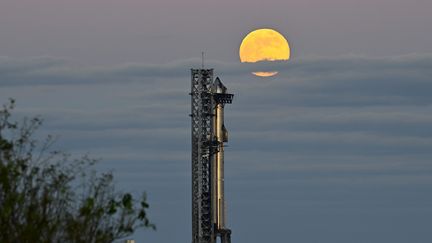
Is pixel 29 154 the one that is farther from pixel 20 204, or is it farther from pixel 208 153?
pixel 208 153

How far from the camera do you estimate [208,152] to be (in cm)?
15862

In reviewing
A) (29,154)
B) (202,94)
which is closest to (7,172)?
(29,154)

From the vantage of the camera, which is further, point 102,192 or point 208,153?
point 208,153

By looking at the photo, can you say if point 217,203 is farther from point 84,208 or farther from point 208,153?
point 84,208

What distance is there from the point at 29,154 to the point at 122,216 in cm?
340

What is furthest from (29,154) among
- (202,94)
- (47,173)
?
(202,94)

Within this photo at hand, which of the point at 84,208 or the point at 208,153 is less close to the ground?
the point at 208,153

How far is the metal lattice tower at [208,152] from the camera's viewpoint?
158 metres

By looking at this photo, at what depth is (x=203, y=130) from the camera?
158250 millimetres

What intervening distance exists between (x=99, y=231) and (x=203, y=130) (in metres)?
113

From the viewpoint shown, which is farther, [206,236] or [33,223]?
[206,236]

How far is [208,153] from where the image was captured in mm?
158750

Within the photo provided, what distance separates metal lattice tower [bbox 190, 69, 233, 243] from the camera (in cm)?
15762

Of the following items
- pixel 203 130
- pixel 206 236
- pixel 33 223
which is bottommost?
pixel 33 223
